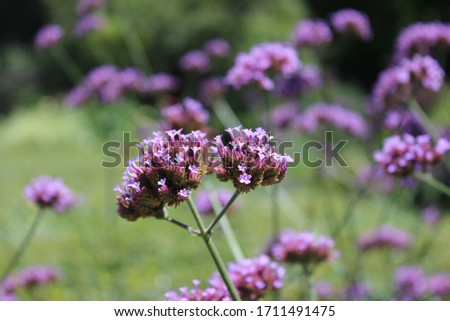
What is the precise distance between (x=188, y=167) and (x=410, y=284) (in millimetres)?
1518

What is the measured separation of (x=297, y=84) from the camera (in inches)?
110

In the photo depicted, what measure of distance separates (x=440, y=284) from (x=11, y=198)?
494 centimetres

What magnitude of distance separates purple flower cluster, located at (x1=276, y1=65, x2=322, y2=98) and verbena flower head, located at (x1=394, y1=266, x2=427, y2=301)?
0.89 meters

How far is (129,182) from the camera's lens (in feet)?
3.68

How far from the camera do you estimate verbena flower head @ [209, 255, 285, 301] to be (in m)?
1.32

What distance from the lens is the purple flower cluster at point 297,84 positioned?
2.75 m

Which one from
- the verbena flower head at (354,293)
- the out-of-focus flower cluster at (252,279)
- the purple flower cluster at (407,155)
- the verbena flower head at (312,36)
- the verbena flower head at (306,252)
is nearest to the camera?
the out-of-focus flower cluster at (252,279)

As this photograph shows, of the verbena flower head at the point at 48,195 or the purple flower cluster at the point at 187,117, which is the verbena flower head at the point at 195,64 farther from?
the verbena flower head at the point at 48,195

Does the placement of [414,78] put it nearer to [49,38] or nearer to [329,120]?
[329,120]

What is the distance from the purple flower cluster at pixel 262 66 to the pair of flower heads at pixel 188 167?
2.79 feet

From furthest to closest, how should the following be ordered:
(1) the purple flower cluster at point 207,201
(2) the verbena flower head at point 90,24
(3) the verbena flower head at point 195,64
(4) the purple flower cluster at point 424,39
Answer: (3) the verbena flower head at point 195,64
(2) the verbena flower head at point 90,24
(4) the purple flower cluster at point 424,39
(1) the purple flower cluster at point 207,201

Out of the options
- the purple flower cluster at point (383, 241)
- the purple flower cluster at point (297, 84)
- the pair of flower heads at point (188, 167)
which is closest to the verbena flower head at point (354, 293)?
the purple flower cluster at point (383, 241)
